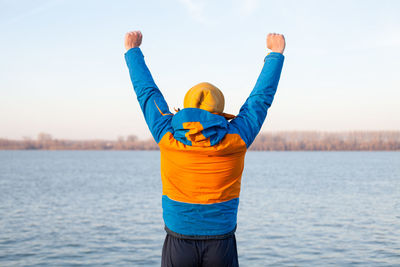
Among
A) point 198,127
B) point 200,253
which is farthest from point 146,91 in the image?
point 200,253

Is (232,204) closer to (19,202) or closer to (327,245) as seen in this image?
(327,245)

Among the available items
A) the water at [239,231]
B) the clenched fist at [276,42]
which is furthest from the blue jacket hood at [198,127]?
the water at [239,231]

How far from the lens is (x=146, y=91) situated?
2502 millimetres

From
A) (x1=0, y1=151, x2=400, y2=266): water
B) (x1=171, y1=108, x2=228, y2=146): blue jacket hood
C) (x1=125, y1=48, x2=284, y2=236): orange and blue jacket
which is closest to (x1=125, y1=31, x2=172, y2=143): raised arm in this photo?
→ (x1=125, y1=48, x2=284, y2=236): orange and blue jacket

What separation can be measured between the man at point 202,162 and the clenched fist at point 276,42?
19cm

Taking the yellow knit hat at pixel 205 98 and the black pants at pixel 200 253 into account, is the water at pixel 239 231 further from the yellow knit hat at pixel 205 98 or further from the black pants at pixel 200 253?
the yellow knit hat at pixel 205 98

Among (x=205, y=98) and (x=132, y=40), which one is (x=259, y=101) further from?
(x=132, y=40)

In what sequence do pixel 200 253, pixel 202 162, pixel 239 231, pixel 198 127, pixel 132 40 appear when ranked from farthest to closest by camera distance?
pixel 239 231, pixel 132 40, pixel 200 253, pixel 202 162, pixel 198 127

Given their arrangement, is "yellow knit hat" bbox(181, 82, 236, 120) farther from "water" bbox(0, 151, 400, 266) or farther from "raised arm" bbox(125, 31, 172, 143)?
"water" bbox(0, 151, 400, 266)

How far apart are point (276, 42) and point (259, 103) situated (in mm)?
459

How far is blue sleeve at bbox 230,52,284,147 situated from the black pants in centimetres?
59

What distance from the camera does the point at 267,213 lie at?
72.3 feet

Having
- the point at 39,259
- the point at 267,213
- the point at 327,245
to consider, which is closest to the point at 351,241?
the point at 327,245

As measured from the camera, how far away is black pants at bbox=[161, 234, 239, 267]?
7.94 ft
